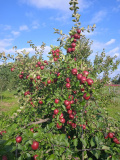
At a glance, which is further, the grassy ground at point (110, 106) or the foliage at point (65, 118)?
the grassy ground at point (110, 106)

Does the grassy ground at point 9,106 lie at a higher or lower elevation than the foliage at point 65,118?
lower

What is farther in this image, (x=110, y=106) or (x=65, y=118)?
(x=110, y=106)

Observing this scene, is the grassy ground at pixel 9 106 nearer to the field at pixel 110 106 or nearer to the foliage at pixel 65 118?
the field at pixel 110 106

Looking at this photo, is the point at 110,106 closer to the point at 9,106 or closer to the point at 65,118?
the point at 65,118

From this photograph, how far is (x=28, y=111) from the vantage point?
9.82 ft

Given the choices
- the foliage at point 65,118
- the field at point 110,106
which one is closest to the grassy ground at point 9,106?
the field at point 110,106

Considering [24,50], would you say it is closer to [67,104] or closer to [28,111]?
[28,111]

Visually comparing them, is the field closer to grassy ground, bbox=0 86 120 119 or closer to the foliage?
grassy ground, bbox=0 86 120 119

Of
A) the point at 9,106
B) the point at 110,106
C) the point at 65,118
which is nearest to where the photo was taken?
the point at 65,118

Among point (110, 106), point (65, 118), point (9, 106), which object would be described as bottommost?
point (110, 106)

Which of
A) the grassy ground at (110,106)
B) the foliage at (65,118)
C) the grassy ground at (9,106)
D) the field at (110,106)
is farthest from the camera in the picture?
the grassy ground at (9,106)

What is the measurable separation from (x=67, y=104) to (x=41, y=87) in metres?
1.20

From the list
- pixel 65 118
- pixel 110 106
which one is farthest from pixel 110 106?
pixel 65 118

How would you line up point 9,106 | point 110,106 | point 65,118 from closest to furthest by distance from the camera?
1. point 65,118
2. point 110,106
3. point 9,106
